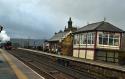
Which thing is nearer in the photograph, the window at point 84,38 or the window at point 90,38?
the window at point 90,38

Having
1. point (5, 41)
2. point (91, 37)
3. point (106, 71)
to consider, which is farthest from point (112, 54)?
point (5, 41)

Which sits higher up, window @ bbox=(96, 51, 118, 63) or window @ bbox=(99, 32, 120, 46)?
window @ bbox=(99, 32, 120, 46)

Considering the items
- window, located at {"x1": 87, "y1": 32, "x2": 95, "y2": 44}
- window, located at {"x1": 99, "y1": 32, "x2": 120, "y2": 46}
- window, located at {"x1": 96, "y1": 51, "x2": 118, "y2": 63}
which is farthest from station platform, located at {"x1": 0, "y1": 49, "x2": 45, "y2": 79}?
window, located at {"x1": 99, "y1": 32, "x2": 120, "y2": 46}

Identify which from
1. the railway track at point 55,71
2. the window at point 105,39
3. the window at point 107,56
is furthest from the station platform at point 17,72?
the window at point 105,39

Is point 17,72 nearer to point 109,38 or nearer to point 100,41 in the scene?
point 100,41

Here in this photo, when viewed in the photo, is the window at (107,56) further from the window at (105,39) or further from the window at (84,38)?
the window at (84,38)

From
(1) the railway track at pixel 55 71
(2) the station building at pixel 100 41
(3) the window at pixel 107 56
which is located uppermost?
(2) the station building at pixel 100 41

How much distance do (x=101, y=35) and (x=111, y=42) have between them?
210 cm

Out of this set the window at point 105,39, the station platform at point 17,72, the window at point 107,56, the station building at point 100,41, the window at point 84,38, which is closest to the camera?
the station platform at point 17,72

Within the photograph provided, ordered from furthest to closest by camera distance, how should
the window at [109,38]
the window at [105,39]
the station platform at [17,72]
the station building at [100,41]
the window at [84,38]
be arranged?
the window at [84,38], the window at [105,39], the window at [109,38], the station building at [100,41], the station platform at [17,72]

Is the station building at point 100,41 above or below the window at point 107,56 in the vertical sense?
above

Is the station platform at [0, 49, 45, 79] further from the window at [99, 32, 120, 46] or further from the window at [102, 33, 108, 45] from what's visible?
the window at [102, 33, 108, 45]

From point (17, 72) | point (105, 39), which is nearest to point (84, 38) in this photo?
point (105, 39)

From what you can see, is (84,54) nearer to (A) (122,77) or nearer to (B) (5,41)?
(A) (122,77)
